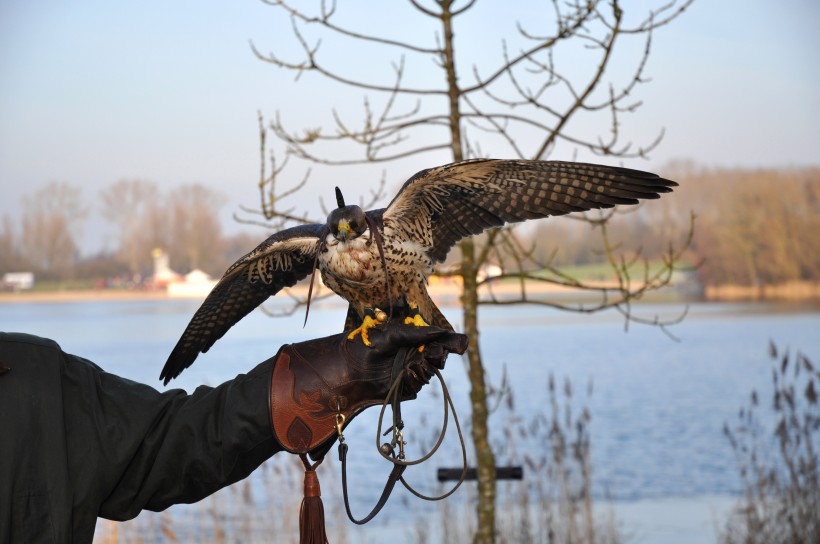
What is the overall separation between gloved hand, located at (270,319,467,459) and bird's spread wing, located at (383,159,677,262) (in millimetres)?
673

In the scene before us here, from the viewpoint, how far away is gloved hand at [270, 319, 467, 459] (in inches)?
69.5

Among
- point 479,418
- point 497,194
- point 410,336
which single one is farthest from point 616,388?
point 410,336

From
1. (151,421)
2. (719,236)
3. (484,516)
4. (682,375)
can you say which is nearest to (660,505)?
(484,516)

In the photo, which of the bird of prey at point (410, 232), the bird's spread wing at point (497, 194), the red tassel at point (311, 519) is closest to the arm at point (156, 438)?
the red tassel at point (311, 519)

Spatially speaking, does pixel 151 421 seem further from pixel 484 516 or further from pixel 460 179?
pixel 484 516

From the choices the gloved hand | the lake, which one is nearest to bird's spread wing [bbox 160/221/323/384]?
the gloved hand

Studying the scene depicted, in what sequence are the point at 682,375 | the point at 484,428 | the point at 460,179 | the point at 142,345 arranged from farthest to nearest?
1. the point at 142,345
2. the point at 682,375
3. the point at 484,428
4. the point at 460,179

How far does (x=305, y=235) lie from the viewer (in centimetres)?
260

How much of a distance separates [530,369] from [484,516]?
435 inches

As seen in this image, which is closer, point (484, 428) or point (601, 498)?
point (484, 428)

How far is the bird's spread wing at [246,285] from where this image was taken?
8.55 ft

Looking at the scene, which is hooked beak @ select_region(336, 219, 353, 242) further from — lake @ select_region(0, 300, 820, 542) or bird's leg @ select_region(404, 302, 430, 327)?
lake @ select_region(0, 300, 820, 542)

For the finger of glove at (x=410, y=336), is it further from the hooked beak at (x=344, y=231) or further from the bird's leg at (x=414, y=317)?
the bird's leg at (x=414, y=317)

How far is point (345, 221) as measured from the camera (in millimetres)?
2283
